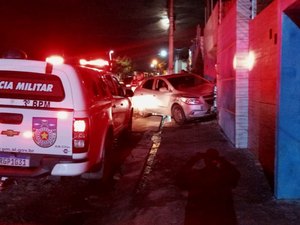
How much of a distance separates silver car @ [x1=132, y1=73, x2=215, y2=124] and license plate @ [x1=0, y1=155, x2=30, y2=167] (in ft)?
27.7

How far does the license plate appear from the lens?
5.55 metres

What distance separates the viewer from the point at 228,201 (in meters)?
5.79

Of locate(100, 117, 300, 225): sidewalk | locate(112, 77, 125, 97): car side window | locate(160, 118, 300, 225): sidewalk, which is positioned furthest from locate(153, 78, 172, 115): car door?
locate(100, 117, 300, 225): sidewalk

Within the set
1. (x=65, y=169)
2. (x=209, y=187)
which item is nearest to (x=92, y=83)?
(x=65, y=169)

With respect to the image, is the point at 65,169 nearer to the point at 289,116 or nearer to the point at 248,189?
the point at 248,189

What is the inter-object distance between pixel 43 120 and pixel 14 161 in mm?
706

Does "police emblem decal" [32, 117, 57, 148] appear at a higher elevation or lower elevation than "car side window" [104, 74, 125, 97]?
lower

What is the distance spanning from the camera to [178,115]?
1400 cm

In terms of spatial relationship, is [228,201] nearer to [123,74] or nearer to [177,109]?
[177,109]

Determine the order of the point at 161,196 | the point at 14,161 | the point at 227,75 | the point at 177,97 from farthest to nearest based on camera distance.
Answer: the point at 177,97, the point at 227,75, the point at 161,196, the point at 14,161

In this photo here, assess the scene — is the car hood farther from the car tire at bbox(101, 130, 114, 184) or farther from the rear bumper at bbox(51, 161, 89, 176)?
the rear bumper at bbox(51, 161, 89, 176)

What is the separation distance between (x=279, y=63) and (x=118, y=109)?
4.12 meters

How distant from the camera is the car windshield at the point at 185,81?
1463 centimetres

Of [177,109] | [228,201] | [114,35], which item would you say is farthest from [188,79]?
[114,35]
